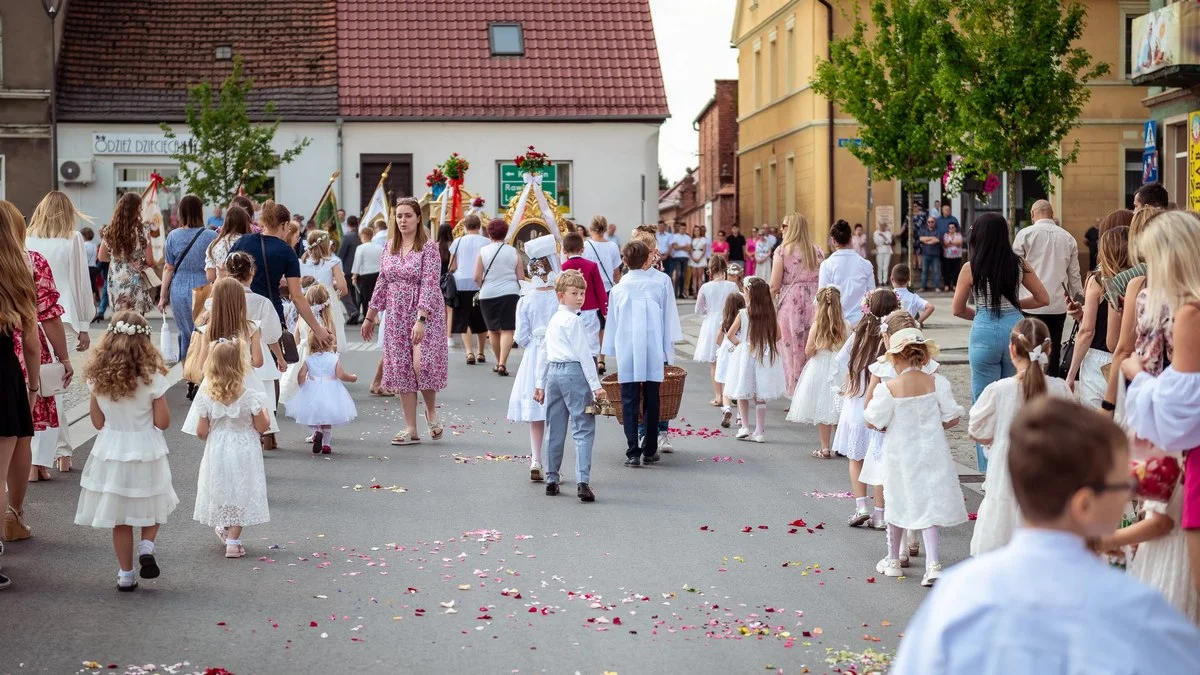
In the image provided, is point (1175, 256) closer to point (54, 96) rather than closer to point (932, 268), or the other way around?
point (54, 96)

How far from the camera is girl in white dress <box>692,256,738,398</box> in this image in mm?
16047

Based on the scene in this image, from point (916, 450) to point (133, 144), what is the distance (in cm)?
3231

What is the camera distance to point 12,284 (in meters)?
7.90

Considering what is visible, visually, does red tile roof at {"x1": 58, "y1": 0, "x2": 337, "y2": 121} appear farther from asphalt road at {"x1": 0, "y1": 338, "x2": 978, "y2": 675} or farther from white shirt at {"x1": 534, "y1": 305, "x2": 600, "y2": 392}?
white shirt at {"x1": 534, "y1": 305, "x2": 600, "y2": 392}

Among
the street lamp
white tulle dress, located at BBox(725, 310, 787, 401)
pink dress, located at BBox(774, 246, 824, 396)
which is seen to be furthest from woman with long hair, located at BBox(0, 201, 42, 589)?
the street lamp

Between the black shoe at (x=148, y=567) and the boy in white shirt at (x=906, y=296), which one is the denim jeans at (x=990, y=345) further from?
the black shoe at (x=148, y=567)

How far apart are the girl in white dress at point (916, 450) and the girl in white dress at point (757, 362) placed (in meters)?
5.22

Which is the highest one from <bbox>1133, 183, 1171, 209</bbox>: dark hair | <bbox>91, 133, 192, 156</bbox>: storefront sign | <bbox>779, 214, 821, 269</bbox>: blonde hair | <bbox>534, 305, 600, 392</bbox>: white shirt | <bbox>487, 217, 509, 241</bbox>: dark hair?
<bbox>91, 133, 192, 156</bbox>: storefront sign

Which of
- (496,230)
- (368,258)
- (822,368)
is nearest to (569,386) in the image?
(822,368)

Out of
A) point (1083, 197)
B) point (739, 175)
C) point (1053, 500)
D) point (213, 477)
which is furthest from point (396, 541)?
point (739, 175)

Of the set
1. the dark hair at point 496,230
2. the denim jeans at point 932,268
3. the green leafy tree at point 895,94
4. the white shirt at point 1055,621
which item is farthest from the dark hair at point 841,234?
the denim jeans at point 932,268

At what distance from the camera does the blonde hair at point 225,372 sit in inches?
338

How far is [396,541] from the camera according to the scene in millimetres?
8922

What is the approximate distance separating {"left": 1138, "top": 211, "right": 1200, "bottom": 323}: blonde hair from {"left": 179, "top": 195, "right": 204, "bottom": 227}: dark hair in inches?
397
